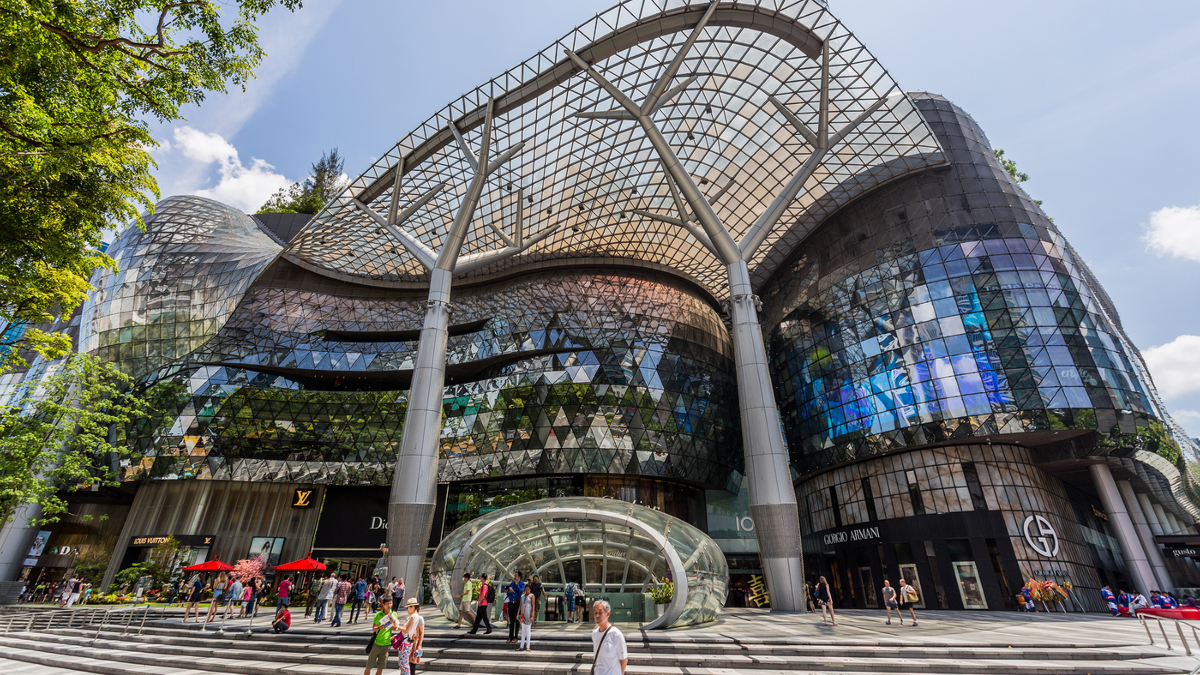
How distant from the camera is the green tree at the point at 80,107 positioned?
847cm

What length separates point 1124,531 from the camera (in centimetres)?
2552

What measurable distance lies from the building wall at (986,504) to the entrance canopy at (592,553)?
1662 centimetres

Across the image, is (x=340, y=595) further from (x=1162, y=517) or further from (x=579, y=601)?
(x=1162, y=517)

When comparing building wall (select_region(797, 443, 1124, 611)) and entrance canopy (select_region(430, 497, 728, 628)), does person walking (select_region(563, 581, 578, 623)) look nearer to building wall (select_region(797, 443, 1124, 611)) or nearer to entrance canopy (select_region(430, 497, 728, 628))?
entrance canopy (select_region(430, 497, 728, 628))

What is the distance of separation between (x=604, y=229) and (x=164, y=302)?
32.8m

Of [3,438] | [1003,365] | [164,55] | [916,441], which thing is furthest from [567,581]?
[3,438]

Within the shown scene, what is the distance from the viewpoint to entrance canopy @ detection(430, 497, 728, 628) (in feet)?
47.9

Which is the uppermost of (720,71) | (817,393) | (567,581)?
(720,71)

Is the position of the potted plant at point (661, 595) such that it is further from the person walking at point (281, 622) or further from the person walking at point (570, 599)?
the person walking at point (281, 622)

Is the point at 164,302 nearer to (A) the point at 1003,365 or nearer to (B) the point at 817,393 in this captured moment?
(B) the point at 817,393

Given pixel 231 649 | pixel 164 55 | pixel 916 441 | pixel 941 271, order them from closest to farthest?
1. pixel 164 55
2. pixel 231 649
3. pixel 916 441
4. pixel 941 271

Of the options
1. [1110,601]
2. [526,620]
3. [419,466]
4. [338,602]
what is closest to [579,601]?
[526,620]

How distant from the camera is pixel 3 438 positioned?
2591 cm

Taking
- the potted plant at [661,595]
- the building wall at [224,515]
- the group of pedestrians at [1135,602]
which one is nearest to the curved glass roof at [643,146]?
the building wall at [224,515]
